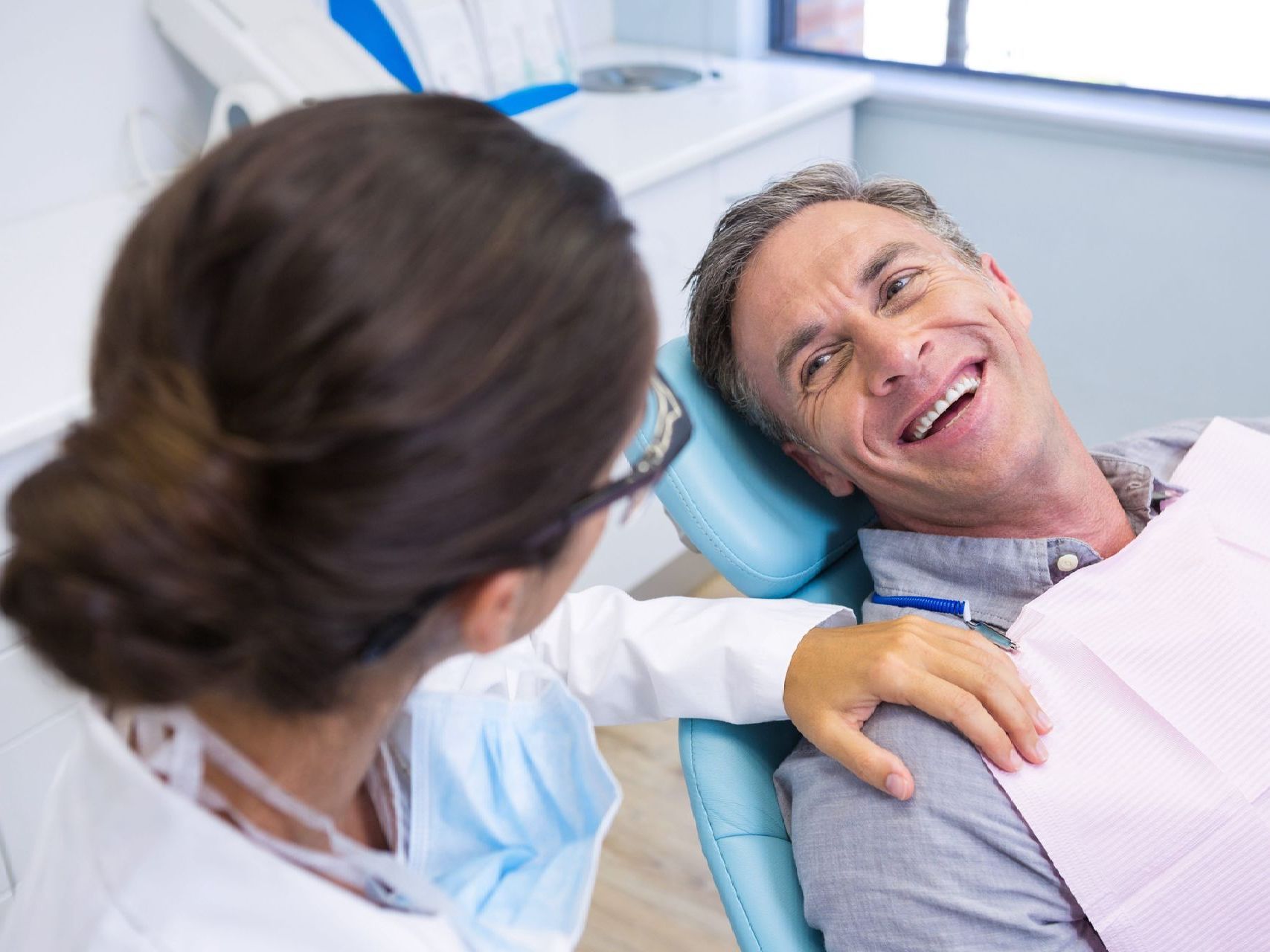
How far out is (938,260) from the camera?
143 cm

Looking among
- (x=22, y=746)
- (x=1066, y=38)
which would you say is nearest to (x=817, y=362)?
(x=22, y=746)

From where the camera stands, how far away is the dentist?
56cm

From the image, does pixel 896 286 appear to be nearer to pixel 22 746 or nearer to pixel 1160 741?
pixel 1160 741

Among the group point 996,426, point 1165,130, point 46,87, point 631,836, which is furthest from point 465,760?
point 1165,130

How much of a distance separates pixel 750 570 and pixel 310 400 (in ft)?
3.03

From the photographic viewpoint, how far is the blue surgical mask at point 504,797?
937 millimetres

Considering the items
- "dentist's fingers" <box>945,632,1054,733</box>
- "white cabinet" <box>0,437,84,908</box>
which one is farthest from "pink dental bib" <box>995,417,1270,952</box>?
"white cabinet" <box>0,437,84,908</box>

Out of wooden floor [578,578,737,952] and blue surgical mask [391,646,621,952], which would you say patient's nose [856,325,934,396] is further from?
wooden floor [578,578,737,952]

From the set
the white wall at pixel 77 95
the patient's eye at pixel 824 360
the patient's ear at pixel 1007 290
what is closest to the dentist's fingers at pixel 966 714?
the patient's eye at pixel 824 360

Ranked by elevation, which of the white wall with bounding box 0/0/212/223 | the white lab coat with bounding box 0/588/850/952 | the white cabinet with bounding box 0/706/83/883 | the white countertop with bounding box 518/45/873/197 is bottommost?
the white cabinet with bounding box 0/706/83/883

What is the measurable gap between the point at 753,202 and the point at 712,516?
0.46 meters

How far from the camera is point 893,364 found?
1327 millimetres

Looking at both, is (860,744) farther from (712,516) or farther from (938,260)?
(938,260)

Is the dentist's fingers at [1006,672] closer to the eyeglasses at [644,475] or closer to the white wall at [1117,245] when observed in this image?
the eyeglasses at [644,475]
